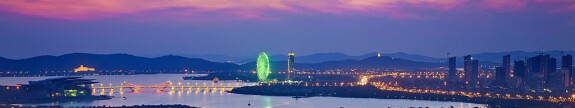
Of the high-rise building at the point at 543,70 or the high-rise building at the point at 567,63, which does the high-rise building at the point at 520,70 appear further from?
the high-rise building at the point at 567,63

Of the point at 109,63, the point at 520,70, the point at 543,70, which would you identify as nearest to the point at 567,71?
the point at 543,70

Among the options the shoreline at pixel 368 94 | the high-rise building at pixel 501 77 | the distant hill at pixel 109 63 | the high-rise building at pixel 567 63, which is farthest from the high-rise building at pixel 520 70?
the distant hill at pixel 109 63

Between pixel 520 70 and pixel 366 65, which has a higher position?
pixel 366 65

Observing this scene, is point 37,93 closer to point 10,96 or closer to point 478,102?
point 10,96

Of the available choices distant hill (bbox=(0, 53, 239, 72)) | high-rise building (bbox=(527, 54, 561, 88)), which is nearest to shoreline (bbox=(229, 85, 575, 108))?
high-rise building (bbox=(527, 54, 561, 88))

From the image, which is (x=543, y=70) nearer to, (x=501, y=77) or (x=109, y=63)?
(x=501, y=77)

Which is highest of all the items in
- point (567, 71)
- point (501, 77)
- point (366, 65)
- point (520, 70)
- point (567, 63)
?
point (366, 65)

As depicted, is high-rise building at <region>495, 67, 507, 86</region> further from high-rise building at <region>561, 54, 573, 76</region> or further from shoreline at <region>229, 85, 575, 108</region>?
shoreline at <region>229, 85, 575, 108</region>

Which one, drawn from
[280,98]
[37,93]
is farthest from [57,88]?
[280,98]

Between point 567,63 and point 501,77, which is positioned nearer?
point 501,77

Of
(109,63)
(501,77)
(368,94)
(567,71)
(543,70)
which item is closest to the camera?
(368,94)

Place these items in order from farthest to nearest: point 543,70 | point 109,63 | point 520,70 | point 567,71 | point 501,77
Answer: point 109,63 → point 520,70 → point 543,70 → point 501,77 → point 567,71
